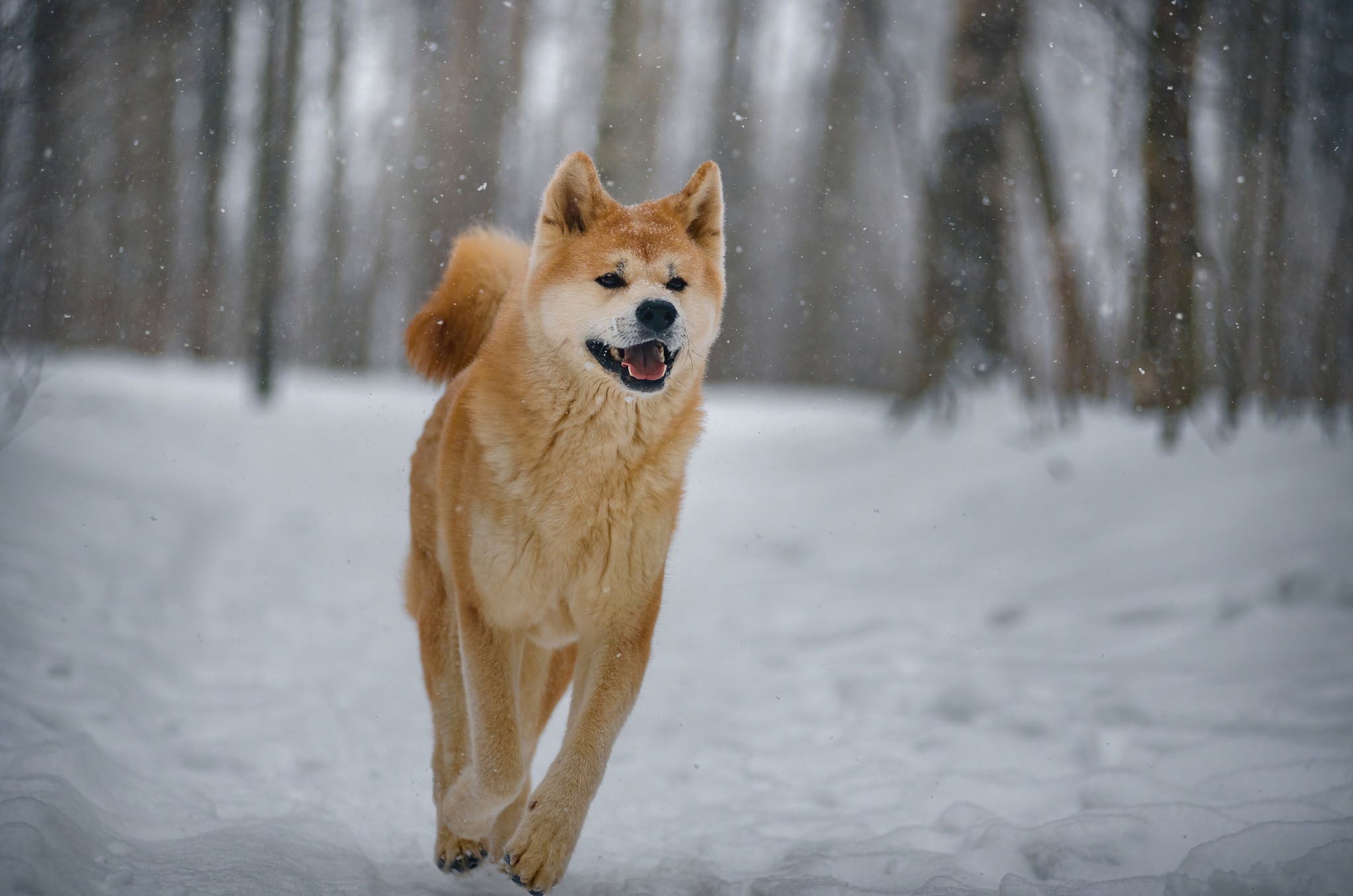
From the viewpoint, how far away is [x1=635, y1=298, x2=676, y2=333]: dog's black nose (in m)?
2.55

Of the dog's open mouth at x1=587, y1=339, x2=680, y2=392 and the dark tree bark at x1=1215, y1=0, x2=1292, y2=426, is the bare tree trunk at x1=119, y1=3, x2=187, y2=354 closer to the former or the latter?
the dog's open mouth at x1=587, y1=339, x2=680, y2=392

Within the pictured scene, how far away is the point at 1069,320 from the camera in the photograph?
7473 millimetres

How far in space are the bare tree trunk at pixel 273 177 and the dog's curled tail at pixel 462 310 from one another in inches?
244

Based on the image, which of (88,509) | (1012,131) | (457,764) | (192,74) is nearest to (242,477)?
(88,509)

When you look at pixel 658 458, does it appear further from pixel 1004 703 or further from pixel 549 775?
pixel 1004 703

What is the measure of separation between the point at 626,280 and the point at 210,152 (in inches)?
368

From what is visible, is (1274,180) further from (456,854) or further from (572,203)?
(456,854)

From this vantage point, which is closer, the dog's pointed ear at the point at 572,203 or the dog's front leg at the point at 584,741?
the dog's front leg at the point at 584,741

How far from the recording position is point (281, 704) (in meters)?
4.27

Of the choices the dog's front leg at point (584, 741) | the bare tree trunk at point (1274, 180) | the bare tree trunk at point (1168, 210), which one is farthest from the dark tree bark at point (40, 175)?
the bare tree trunk at point (1274, 180)

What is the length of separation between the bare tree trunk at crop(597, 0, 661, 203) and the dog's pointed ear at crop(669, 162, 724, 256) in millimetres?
3911

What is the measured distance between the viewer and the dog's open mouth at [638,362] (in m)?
2.57

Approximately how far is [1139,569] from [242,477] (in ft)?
20.3

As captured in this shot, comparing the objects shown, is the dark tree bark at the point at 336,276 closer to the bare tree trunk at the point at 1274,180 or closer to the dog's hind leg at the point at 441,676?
the dog's hind leg at the point at 441,676
